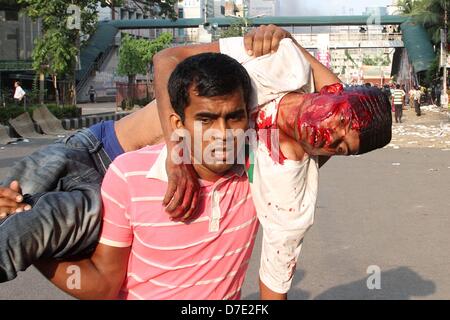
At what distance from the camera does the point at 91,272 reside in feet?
5.99

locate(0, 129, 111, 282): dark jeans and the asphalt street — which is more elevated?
locate(0, 129, 111, 282): dark jeans

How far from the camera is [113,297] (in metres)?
1.88

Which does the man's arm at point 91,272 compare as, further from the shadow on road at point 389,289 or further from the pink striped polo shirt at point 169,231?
the shadow on road at point 389,289

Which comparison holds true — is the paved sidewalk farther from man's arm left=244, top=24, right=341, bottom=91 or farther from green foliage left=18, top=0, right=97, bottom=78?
man's arm left=244, top=24, right=341, bottom=91

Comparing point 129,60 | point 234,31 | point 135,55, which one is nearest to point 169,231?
point 129,60

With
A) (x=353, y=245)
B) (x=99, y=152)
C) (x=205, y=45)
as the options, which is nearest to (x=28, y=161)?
(x=99, y=152)

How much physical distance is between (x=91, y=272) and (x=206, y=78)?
581 mm

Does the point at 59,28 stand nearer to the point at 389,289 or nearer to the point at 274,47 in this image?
the point at 389,289

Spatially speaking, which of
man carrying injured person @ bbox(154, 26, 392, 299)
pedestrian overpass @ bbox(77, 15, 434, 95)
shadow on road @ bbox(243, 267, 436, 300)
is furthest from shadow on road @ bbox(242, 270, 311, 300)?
pedestrian overpass @ bbox(77, 15, 434, 95)

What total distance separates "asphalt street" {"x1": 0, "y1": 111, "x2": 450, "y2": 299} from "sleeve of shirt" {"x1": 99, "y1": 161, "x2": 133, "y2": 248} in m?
2.60

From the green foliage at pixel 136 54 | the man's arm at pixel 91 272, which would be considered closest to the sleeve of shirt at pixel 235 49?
the man's arm at pixel 91 272

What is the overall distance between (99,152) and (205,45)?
1.66 feet

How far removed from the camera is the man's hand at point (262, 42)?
198cm

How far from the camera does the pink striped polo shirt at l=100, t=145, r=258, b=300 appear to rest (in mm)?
1762
